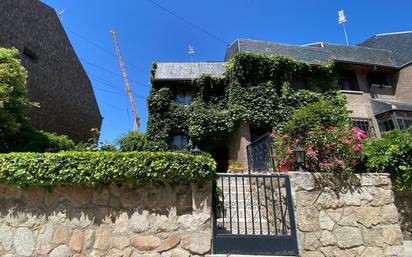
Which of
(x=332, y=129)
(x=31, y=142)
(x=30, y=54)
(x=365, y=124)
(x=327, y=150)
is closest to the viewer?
(x=327, y=150)

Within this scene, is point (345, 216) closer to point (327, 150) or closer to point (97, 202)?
point (327, 150)

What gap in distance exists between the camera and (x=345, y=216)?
4.03 metres

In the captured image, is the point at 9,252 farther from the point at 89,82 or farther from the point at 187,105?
the point at 89,82

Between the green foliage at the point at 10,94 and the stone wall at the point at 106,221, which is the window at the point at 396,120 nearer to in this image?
the stone wall at the point at 106,221

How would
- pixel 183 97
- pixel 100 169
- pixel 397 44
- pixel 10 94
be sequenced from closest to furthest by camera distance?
pixel 100 169, pixel 10 94, pixel 183 97, pixel 397 44

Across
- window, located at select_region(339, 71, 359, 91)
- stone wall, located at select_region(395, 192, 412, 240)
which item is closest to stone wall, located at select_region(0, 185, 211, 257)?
stone wall, located at select_region(395, 192, 412, 240)

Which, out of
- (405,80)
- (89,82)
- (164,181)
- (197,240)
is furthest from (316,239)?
(89,82)

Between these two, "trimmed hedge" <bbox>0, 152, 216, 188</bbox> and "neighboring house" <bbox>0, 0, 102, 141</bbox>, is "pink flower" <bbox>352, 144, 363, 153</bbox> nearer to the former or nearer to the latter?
"trimmed hedge" <bbox>0, 152, 216, 188</bbox>

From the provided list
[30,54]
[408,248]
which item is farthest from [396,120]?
[30,54]

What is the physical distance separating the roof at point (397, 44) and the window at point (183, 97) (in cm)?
1327

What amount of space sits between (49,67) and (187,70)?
27.1 ft

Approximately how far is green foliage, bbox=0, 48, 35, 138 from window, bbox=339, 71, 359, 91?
15.8 m

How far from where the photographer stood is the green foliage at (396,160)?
16.7 ft

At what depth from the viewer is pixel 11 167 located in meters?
3.90
